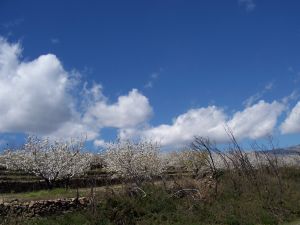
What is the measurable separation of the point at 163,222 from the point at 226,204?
6.50 metres

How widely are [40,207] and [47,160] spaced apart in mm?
26672

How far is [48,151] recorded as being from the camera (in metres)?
54.7

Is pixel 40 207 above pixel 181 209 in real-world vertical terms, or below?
above

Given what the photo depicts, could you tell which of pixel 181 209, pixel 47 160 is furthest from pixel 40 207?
pixel 47 160

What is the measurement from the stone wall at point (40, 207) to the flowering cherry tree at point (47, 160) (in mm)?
23843

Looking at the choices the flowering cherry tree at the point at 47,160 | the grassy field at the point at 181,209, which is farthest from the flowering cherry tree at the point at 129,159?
the grassy field at the point at 181,209

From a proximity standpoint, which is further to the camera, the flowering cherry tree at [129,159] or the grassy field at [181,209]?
the flowering cherry tree at [129,159]

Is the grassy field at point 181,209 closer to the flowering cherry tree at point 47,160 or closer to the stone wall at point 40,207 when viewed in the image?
the stone wall at point 40,207

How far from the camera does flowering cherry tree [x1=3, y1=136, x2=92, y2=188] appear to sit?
166 feet

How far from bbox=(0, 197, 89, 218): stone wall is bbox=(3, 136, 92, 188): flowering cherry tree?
78.2 feet

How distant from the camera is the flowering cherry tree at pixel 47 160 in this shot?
5059cm

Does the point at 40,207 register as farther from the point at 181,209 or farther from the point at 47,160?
the point at 47,160

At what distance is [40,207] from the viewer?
82.1ft

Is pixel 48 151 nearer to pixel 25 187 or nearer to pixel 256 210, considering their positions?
pixel 25 187
